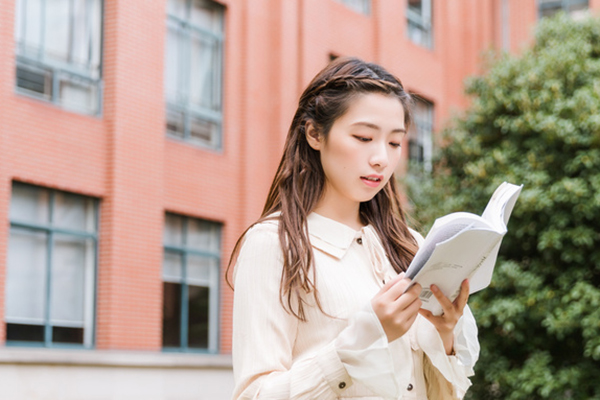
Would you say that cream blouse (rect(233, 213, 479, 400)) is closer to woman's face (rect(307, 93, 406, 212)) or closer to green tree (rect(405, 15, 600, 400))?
woman's face (rect(307, 93, 406, 212))

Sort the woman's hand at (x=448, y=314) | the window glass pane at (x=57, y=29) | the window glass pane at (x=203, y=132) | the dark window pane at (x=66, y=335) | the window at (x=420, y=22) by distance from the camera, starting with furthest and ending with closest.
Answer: the window at (x=420, y=22), the window glass pane at (x=203, y=132), the window glass pane at (x=57, y=29), the dark window pane at (x=66, y=335), the woman's hand at (x=448, y=314)

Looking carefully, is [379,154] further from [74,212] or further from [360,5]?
[360,5]

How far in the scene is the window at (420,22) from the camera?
19.6m

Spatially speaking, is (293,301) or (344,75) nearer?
(293,301)

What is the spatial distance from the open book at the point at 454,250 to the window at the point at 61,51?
1030 cm

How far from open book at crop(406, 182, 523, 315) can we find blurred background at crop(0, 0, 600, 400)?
9381 mm

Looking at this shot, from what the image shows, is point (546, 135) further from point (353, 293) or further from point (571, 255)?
point (353, 293)

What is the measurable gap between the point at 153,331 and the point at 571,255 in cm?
558

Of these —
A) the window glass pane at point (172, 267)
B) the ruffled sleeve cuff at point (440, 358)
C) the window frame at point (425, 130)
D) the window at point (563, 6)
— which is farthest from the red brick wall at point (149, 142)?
the ruffled sleeve cuff at point (440, 358)

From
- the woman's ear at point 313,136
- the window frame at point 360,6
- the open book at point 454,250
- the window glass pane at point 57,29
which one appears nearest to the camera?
the open book at point 454,250

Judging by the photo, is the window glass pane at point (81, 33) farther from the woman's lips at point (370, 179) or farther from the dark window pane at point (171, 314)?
the woman's lips at point (370, 179)

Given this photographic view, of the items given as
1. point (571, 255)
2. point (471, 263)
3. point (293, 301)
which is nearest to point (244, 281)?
point (293, 301)

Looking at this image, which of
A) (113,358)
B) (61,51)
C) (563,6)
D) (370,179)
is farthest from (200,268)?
(370,179)

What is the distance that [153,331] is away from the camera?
12.9 meters
